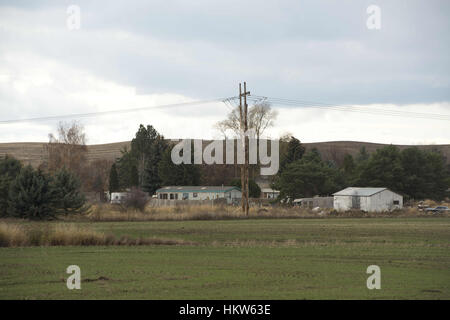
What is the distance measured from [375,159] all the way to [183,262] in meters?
67.4

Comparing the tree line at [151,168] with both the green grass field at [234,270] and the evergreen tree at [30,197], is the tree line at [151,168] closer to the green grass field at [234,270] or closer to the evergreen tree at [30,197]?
the evergreen tree at [30,197]

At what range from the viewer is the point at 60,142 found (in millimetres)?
104062

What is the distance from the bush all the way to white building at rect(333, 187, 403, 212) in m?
25.1

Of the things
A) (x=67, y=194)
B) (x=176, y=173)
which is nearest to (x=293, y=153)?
(x=176, y=173)

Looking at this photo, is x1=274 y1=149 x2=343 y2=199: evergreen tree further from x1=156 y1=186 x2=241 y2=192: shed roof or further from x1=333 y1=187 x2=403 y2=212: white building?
x1=156 y1=186 x2=241 y2=192: shed roof

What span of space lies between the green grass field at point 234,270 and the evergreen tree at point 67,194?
25.1 meters

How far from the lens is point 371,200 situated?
239ft

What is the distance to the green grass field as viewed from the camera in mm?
14234

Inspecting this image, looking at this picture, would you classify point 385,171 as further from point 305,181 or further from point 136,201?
point 136,201

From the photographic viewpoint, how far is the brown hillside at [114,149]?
153m

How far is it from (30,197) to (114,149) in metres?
138
